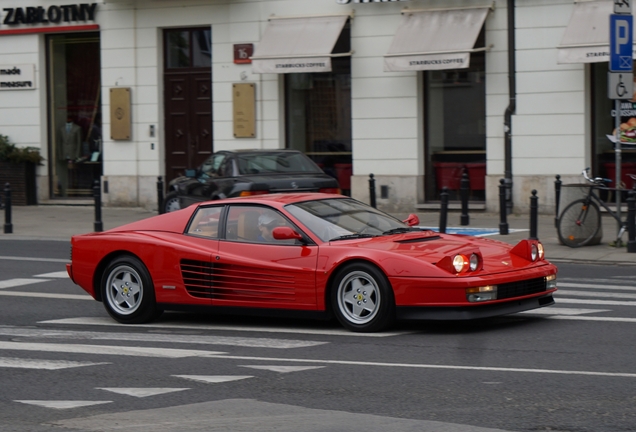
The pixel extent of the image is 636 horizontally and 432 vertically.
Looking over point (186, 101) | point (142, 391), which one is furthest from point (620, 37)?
point (186, 101)

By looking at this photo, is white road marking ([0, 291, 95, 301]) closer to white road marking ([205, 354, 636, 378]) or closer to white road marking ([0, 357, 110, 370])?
white road marking ([0, 357, 110, 370])

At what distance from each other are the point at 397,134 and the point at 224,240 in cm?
1425

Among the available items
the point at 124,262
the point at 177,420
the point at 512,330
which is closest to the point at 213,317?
the point at 124,262

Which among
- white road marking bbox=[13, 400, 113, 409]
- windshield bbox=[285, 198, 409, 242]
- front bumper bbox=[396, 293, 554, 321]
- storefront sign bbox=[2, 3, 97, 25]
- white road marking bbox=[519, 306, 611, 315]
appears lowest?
white road marking bbox=[13, 400, 113, 409]

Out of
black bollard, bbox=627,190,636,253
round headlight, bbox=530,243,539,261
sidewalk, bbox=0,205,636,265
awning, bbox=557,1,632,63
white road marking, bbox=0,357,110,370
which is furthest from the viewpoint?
awning, bbox=557,1,632,63

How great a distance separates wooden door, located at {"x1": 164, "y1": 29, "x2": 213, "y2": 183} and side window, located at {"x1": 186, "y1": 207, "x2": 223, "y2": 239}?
53.5ft

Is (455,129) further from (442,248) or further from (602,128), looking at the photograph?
(442,248)

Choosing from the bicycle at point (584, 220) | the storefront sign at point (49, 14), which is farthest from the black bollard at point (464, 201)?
the storefront sign at point (49, 14)

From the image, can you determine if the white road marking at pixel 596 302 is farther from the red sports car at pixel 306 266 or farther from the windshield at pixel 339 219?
the windshield at pixel 339 219

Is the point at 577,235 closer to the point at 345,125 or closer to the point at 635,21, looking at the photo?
the point at 635,21

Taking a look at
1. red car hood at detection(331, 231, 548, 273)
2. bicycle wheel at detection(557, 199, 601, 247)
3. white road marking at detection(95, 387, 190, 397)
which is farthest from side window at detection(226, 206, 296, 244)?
bicycle wheel at detection(557, 199, 601, 247)

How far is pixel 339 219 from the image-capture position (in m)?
10.3

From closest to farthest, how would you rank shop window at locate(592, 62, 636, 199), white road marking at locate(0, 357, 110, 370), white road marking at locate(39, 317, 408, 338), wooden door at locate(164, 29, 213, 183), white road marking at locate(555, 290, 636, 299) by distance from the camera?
white road marking at locate(0, 357, 110, 370) < white road marking at locate(39, 317, 408, 338) < white road marking at locate(555, 290, 636, 299) < shop window at locate(592, 62, 636, 199) < wooden door at locate(164, 29, 213, 183)

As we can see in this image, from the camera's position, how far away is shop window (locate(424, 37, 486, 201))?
23.8m
